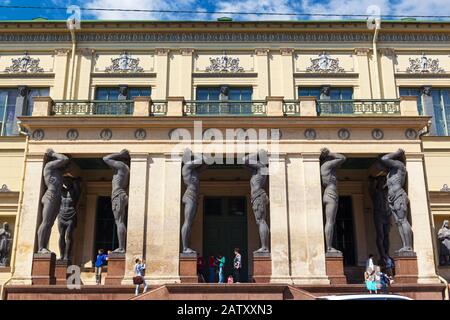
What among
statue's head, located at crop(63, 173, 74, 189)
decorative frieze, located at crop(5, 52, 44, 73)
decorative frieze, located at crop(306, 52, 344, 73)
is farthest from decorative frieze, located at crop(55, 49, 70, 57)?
decorative frieze, located at crop(306, 52, 344, 73)

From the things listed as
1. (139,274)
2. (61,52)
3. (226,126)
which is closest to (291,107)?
(226,126)

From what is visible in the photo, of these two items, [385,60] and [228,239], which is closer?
[228,239]

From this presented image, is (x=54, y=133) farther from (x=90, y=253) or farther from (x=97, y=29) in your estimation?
(x=97, y=29)

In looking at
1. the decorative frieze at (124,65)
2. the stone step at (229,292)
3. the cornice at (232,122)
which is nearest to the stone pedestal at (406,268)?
the stone step at (229,292)

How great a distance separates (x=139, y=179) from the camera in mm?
19984

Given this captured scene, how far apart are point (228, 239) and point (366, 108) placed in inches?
349

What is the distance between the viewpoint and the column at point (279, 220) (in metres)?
18.9

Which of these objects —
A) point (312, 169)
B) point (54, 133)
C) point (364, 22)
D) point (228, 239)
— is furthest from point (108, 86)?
point (364, 22)

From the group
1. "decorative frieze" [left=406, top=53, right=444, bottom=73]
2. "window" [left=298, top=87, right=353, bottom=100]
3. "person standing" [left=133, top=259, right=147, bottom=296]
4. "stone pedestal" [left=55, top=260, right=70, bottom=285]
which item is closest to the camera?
"person standing" [left=133, top=259, right=147, bottom=296]

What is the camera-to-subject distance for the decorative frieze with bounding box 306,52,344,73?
85.1 feet

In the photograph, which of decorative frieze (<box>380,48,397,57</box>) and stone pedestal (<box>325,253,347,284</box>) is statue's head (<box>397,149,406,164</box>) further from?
decorative frieze (<box>380,48,397,57</box>)

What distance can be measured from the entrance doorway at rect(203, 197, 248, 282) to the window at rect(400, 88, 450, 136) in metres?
10.6

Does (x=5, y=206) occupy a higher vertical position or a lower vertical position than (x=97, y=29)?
lower

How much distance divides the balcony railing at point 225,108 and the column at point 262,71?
3.90m
